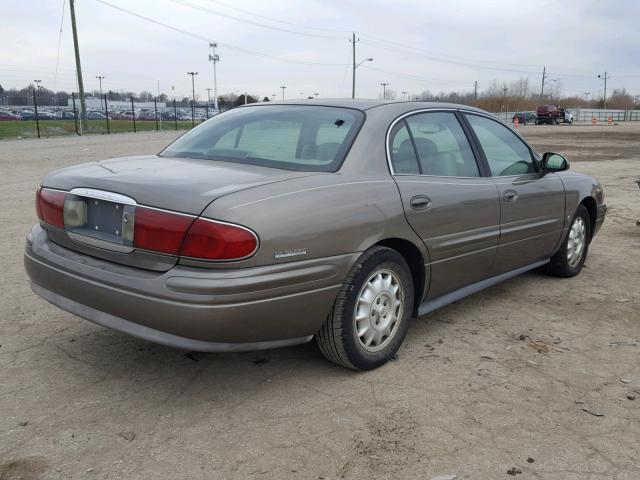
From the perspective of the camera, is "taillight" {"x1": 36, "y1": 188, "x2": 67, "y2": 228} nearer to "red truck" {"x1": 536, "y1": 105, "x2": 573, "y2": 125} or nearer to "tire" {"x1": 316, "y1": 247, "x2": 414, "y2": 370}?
"tire" {"x1": 316, "y1": 247, "x2": 414, "y2": 370}

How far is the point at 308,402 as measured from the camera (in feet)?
9.82

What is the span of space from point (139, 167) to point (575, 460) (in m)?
2.58

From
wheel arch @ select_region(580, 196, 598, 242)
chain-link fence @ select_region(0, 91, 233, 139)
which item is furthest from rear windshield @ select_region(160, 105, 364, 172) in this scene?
chain-link fence @ select_region(0, 91, 233, 139)

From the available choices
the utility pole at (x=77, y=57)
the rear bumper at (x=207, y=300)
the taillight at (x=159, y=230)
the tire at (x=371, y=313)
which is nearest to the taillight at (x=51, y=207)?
the rear bumper at (x=207, y=300)

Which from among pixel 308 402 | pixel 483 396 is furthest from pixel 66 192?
pixel 483 396

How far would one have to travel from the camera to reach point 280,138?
357 cm

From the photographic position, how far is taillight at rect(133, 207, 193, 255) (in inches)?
105

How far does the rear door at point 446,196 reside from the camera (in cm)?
351

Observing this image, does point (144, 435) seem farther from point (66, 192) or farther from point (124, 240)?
point (66, 192)

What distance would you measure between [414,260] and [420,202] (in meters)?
0.35

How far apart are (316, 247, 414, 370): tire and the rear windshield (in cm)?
59

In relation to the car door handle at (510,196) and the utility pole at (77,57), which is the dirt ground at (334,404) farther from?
the utility pole at (77,57)

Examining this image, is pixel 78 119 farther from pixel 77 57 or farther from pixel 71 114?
pixel 71 114

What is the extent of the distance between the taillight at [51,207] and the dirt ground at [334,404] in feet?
2.67
